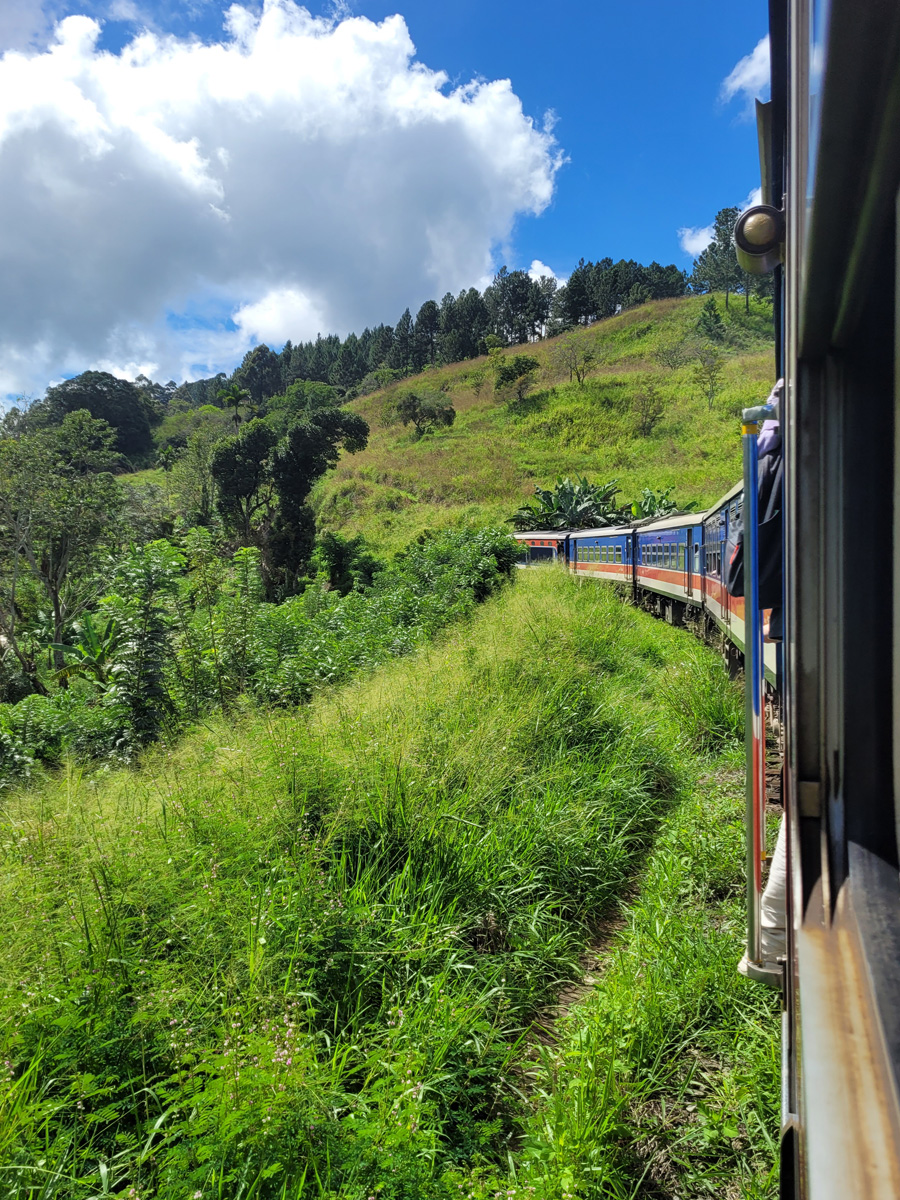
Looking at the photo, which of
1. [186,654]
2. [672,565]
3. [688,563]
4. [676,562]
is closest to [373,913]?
[186,654]

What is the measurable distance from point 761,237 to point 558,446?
3921cm

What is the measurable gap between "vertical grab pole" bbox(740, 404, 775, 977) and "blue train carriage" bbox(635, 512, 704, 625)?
26.8 feet

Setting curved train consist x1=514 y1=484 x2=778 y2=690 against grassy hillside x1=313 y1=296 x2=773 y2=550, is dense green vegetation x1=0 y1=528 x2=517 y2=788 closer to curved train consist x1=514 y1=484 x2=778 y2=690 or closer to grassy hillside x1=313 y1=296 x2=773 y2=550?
curved train consist x1=514 y1=484 x2=778 y2=690

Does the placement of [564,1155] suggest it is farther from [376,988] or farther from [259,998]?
[259,998]

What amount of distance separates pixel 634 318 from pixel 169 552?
202ft

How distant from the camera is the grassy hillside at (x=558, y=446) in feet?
103

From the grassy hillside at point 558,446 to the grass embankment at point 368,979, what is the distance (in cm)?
2308

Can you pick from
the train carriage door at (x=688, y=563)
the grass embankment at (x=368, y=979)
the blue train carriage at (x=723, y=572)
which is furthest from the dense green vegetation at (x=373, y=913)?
the train carriage door at (x=688, y=563)

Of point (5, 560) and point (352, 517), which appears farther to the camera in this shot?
point (352, 517)

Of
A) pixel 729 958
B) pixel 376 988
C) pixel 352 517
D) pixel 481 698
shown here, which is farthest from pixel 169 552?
pixel 352 517

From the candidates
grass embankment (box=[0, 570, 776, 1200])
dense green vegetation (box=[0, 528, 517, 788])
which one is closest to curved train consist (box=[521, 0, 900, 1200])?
grass embankment (box=[0, 570, 776, 1200])

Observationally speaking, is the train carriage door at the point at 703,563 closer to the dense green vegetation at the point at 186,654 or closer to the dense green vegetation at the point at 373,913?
the dense green vegetation at the point at 373,913

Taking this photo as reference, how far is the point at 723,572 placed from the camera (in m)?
7.80

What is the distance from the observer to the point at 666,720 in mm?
6062
